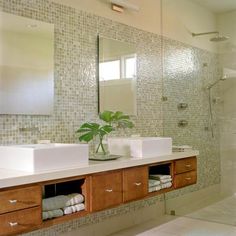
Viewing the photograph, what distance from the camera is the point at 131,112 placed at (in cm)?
357

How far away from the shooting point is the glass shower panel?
4.16m

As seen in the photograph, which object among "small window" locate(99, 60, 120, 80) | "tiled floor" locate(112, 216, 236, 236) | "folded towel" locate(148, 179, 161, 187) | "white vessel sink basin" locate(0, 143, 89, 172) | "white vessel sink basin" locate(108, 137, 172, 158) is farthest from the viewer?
"tiled floor" locate(112, 216, 236, 236)

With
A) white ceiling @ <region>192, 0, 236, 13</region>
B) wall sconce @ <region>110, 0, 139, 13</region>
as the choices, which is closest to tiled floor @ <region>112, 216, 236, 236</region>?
wall sconce @ <region>110, 0, 139, 13</region>

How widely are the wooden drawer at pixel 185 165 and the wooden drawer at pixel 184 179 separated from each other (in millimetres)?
40

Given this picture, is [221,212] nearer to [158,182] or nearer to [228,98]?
[158,182]

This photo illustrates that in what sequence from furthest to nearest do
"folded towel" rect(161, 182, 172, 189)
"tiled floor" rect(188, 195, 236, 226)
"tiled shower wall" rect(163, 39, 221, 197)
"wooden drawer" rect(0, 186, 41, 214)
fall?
"tiled shower wall" rect(163, 39, 221, 197)
"tiled floor" rect(188, 195, 236, 226)
"folded towel" rect(161, 182, 172, 189)
"wooden drawer" rect(0, 186, 41, 214)

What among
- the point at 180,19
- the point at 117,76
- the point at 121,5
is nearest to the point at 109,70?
the point at 117,76

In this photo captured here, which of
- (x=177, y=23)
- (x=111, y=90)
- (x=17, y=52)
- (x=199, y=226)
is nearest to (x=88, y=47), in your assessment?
(x=111, y=90)

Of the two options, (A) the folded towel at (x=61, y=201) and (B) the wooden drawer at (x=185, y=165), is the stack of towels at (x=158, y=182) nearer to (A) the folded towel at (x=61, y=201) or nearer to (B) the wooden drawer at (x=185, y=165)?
(B) the wooden drawer at (x=185, y=165)

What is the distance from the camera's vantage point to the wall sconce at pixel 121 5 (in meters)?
3.29

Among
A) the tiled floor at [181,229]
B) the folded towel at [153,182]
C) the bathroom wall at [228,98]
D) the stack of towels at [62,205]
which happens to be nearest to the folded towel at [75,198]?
the stack of towels at [62,205]

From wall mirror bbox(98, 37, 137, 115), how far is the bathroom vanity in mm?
718

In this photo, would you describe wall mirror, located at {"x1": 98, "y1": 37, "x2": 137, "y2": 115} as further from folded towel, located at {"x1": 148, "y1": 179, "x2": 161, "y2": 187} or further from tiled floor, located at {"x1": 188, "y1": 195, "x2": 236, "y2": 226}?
tiled floor, located at {"x1": 188, "y1": 195, "x2": 236, "y2": 226}

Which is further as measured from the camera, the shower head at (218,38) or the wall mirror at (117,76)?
the shower head at (218,38)
